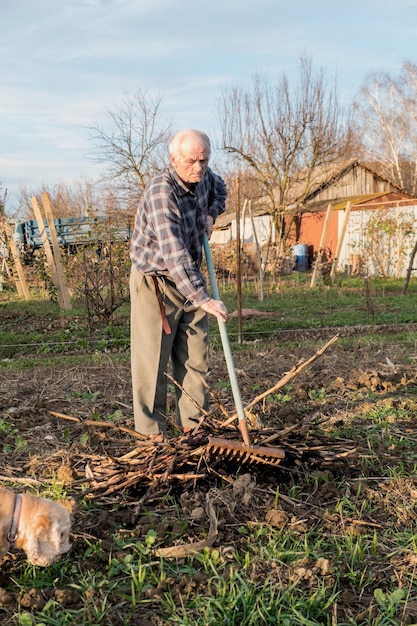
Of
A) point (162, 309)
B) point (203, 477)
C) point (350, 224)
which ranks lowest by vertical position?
point (203, 477)

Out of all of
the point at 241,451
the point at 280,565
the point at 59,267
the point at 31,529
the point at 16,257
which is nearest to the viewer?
the point at 31,529

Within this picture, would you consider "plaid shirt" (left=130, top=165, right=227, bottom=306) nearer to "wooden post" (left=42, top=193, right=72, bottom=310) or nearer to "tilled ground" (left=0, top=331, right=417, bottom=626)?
"tilled ground" (left=0, top=331, right=417, bottom=626)

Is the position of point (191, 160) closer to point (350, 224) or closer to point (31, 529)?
point (31, 529)

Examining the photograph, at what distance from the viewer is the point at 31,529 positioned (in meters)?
2.08

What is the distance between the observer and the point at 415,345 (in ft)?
21.1

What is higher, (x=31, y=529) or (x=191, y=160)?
(x=191, y=160)

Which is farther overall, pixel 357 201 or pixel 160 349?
pixel 357 201

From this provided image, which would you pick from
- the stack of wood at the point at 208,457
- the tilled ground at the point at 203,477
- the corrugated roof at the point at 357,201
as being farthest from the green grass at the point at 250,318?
the corrugated roof at the point at 357,201

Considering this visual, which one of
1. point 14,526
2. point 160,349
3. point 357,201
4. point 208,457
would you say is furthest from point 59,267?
point 357,201

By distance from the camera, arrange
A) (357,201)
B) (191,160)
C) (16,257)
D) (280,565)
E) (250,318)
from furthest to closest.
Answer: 1. (357,201)
2. (16,257)
3. (250,318)
4. (191,160)
5. (280,565)

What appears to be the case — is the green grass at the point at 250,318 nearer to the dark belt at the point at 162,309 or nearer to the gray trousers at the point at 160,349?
the gray trousers at the point at 160,349

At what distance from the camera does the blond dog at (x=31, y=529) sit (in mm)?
2074

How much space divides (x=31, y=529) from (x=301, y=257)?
62.9ft

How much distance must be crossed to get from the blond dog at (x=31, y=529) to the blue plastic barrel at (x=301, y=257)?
18.9m
